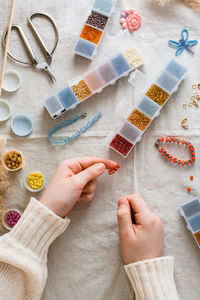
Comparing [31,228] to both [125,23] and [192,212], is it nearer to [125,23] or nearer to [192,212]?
[192,212]

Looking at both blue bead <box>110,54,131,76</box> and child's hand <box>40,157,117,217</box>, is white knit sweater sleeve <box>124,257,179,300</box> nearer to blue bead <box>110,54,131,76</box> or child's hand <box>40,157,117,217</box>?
child's hand <box>40,157,117,217</box>

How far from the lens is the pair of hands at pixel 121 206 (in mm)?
1108

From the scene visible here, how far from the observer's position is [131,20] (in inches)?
49.3

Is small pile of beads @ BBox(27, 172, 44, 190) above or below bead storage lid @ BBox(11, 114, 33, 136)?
below

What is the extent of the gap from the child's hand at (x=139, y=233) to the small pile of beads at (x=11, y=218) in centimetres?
38

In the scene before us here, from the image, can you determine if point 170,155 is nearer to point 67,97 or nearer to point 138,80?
point 138,80

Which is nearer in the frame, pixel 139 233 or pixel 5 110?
pixel 139 233

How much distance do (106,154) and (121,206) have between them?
22cm

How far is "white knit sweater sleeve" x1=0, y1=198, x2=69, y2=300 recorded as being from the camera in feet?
3.36

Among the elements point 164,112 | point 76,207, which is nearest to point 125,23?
point 164,112

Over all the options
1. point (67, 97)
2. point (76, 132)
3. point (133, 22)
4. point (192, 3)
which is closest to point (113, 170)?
point (76, 132)

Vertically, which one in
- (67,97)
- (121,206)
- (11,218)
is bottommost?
(11,218)

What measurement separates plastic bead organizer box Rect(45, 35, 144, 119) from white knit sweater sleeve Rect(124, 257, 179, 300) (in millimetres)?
633

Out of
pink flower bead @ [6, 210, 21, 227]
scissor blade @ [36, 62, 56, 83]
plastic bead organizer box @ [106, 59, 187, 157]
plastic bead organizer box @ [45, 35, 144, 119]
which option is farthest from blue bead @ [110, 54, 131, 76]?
pink flower bead @ [6, 210, 21, 227]
